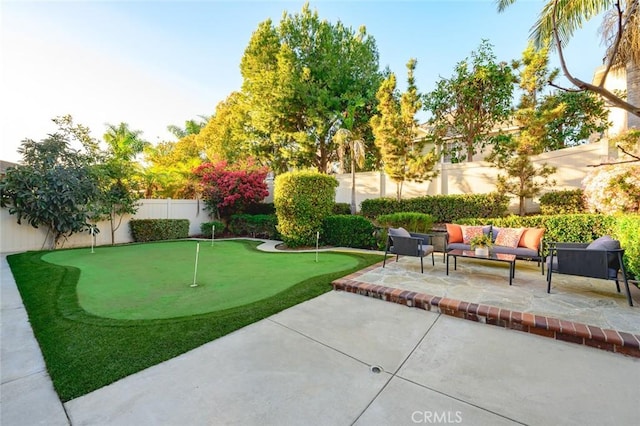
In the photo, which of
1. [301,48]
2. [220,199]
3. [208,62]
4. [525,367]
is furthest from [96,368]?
[301,48]

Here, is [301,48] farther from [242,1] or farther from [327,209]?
[327,209]

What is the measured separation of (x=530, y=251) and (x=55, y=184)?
1361cm

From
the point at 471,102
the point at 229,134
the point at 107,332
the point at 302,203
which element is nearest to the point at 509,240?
the point at 302,203

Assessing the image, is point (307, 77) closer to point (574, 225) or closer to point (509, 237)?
point (509, 237)

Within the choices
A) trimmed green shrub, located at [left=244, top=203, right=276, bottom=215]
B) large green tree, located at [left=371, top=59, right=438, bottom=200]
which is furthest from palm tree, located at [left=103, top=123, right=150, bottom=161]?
large green tree, located at [left=371, top=59, right=438, bottom=200]

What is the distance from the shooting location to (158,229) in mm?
11750

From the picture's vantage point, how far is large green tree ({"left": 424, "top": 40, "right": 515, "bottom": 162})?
36.2 ft

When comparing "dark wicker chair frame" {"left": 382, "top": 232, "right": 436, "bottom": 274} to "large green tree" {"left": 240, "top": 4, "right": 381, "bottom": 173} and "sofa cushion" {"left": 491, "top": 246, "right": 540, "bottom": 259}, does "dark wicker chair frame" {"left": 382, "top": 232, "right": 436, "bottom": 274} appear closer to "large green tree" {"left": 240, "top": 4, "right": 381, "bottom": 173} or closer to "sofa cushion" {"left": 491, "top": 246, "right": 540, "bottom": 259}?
"sofa cushion" {"left": 491, "top": 246, "right": 540, "bottom": 259}

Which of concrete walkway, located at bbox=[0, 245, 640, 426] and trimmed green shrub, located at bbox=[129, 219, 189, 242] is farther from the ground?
trimmed green shrub, located at bbox=[129, 219, 189, 242]

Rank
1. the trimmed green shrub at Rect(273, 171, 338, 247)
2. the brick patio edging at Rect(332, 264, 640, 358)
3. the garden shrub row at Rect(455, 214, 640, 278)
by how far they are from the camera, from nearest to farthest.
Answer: the brick patio edging at Rect(332, 264, 640, 358) < the garden shrub row at Rect(455, 214, 640, 278) < the trimmed green shrub at Rect(273, 171, 338, 247)

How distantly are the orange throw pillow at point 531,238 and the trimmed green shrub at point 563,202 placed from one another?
130 inches

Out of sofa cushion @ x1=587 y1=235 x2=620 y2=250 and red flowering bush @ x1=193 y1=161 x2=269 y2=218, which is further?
red flowering bush @ x1=193 y1=161 x2=269 y2=218

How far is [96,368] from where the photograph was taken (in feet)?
7.21

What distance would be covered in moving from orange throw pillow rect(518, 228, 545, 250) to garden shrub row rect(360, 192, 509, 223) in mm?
3193
